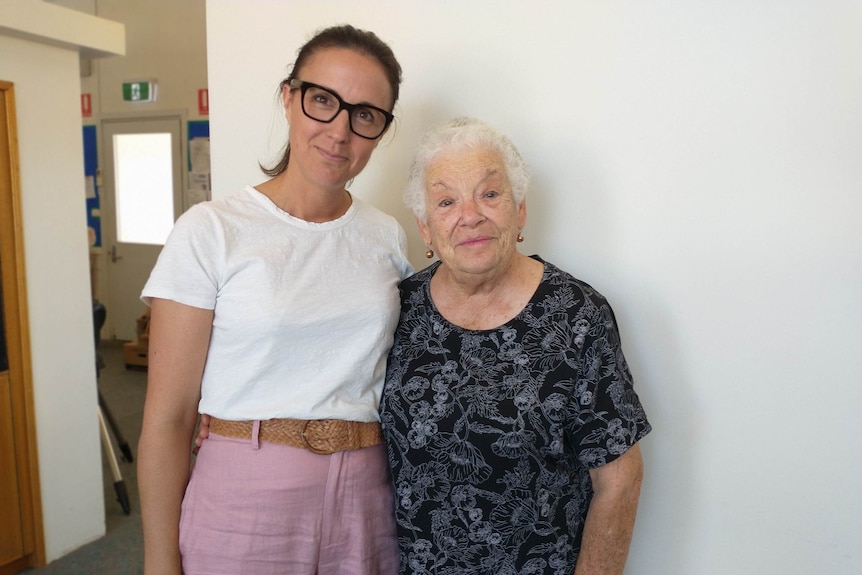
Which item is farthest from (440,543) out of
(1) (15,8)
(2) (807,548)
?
(1) (15,8)

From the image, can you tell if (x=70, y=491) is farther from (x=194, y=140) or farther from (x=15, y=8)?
(x=194, y=140)

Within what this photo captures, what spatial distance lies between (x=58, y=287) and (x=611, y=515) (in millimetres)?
2749

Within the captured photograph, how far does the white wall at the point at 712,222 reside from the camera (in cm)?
126

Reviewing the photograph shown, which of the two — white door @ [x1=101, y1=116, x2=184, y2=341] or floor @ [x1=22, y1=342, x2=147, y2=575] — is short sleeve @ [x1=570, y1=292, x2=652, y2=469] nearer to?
floor @ [x1=22, y1=342, x2=147, y2=575]

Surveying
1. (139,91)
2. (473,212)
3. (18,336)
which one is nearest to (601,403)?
(473,212)

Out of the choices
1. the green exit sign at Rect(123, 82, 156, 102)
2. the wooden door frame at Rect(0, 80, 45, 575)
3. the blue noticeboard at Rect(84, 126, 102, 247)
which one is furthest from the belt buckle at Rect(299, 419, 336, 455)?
the blue noticeboard at Rect(84, 126, 102, 247)

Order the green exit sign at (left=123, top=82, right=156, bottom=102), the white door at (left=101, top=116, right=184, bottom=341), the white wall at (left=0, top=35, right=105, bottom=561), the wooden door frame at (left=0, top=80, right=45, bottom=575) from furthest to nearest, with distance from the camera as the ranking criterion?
the white door at (left=101, top=116, right=184, bottom=341)
the green exit sign at (left=123, top=82, right=156, bottom=102)
the white wall at (left=0, top=35, right=105, bottom=561)
the wooden door frame at (left=0, top=80, right=45, bottom=575)

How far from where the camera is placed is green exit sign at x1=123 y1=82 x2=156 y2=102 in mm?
6317

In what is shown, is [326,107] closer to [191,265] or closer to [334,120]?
[334,120]

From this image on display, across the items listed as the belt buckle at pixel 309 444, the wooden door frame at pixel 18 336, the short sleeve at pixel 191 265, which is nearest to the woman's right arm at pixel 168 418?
the short sleeve at pixel 191 265

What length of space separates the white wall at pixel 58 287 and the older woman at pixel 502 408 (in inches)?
91.2

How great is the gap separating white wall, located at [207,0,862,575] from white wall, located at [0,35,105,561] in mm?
2132

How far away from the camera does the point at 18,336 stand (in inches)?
112

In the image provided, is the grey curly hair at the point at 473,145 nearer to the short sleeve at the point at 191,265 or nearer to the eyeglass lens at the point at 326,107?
the eyeglass lens at the point at 326,107
